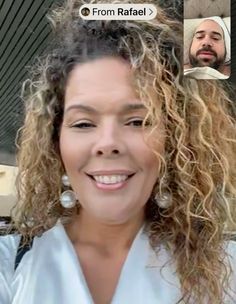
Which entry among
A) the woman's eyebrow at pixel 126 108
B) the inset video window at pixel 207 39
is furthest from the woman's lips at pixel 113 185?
the inset video window at pixel 207 39

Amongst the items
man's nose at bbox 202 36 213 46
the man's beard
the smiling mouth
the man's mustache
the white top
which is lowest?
the white top

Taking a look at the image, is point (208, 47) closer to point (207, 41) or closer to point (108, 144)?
point (207, 41)

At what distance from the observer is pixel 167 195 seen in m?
1.13

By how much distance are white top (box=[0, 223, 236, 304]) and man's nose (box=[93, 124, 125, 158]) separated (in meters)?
0.21

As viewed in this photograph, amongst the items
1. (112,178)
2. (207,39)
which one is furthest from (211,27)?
(112,178)

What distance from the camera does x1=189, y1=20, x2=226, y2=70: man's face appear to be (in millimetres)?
1076

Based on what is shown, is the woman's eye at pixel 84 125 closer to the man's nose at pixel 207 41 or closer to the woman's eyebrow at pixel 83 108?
the woman's eyebrow at pixel 83 108

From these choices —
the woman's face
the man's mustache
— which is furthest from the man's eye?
the man's mustache

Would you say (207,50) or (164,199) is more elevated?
(207,50)

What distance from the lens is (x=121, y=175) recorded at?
1022mm

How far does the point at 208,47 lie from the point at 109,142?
10.2 inches

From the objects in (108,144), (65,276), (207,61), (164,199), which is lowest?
(65,276)

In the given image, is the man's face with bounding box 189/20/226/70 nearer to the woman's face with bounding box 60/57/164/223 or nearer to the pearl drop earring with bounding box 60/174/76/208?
the woman's face with bounding box 60/57/164/223

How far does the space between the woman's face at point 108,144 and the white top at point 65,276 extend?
94mm
